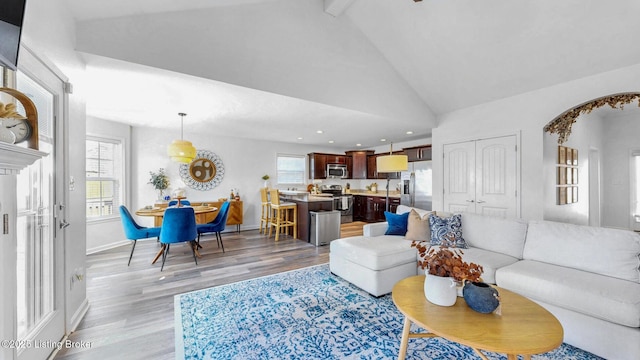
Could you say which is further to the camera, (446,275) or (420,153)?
(420,153)

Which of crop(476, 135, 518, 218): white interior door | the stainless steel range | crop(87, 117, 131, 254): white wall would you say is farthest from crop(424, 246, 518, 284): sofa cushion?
crop(87, 117, 131, 254): white wall

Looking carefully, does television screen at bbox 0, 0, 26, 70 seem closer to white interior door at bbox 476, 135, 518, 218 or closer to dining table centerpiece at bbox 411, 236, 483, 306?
dining table centerpiece at bbox 411, 236, 483, 306

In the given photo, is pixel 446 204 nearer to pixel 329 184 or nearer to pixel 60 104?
pixel 329 184

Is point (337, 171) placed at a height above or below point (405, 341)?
above

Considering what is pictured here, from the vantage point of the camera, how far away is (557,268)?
215 cm

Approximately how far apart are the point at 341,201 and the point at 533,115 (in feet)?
15.1

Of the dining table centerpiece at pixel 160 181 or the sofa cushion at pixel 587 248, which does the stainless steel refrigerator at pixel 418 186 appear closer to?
the sofa cushion at pixel 587 248

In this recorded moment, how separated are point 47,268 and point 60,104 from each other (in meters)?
1.25

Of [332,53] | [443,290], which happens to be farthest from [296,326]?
[332,53]

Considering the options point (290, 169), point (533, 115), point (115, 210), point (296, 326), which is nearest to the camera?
point (296, 326)

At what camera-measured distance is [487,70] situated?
11.1 ft

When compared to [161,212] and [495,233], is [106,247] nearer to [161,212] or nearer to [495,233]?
[161,212]

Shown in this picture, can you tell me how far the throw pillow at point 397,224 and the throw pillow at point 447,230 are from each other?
354mm

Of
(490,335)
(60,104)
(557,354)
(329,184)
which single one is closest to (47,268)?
(60,104)
